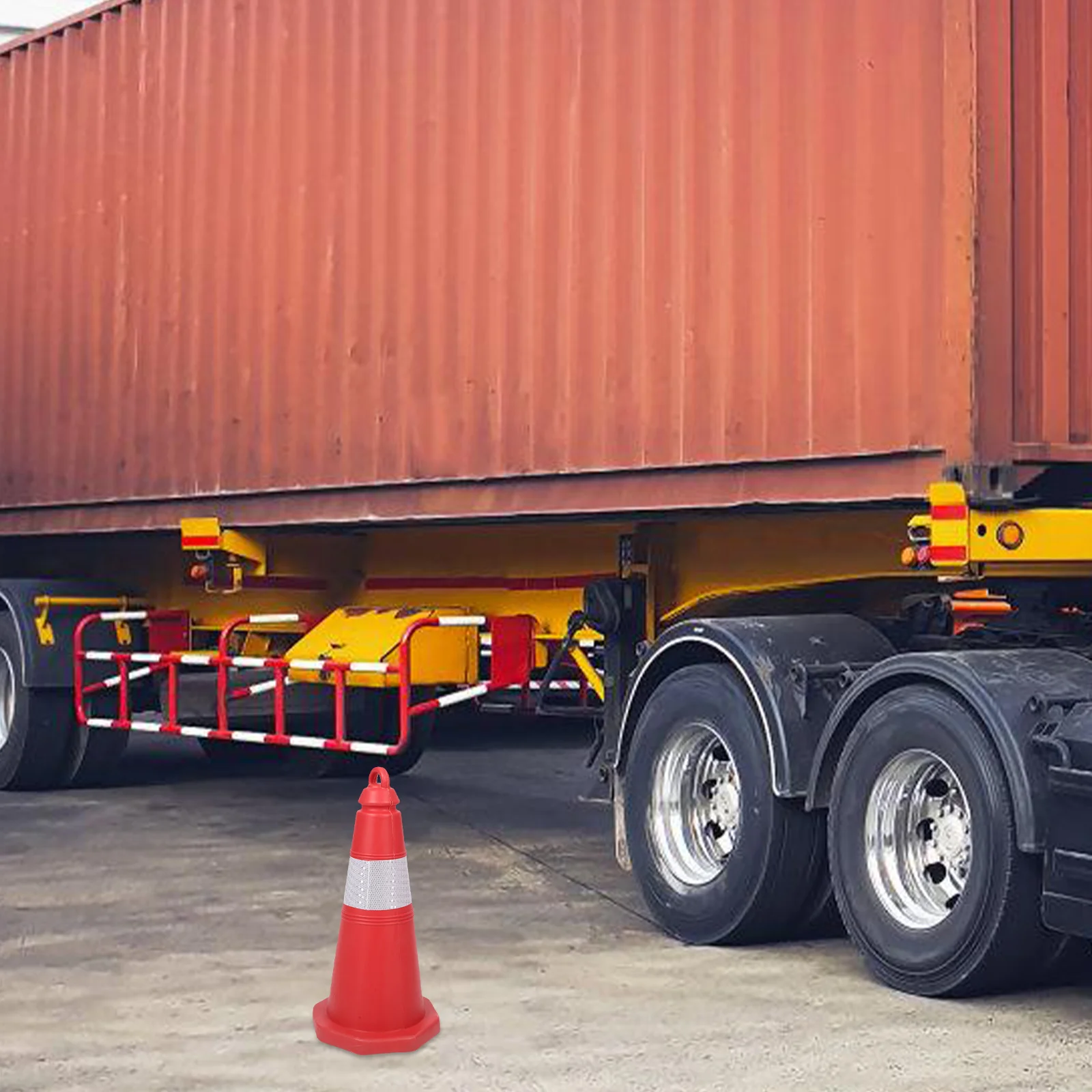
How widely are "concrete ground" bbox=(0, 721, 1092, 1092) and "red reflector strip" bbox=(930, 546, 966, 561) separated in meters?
1.29

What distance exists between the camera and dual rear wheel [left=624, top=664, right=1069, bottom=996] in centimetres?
593

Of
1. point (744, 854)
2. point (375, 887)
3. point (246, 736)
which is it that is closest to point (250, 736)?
point (246, 736)

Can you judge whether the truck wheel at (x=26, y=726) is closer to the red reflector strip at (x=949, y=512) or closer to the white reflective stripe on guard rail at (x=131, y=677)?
the white reflective stripe on guard rail at (x=131, y=677)

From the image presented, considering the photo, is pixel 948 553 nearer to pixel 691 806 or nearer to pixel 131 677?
pixel 691 806

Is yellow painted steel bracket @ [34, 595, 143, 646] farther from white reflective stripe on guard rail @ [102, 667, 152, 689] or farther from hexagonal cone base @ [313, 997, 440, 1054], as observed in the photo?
hexagonal cone base @ [313, 997, 440, 1054]

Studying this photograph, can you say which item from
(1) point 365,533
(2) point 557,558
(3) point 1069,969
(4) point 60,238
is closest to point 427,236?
(2) point 557,558

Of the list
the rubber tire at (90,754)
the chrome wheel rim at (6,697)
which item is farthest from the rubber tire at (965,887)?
the chrome wheel rim at (6,697)

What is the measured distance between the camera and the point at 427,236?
8531 millimetres

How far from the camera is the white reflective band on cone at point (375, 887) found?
5434 millimetres

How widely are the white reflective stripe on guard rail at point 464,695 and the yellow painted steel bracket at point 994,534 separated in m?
3.28

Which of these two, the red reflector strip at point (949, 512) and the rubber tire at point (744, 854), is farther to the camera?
the rubber tire at point (744, 854)

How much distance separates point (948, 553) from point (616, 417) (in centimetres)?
180

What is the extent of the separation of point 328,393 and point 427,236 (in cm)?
96

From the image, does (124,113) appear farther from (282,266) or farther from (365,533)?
(365,533)
